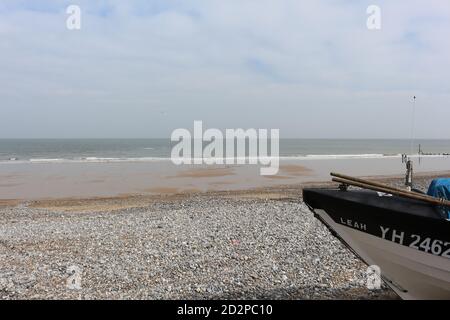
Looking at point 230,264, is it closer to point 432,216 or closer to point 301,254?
point 301,254

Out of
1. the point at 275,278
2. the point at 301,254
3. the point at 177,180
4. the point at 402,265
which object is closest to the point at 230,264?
the point at 275,278

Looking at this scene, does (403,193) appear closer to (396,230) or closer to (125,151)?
(396,230)

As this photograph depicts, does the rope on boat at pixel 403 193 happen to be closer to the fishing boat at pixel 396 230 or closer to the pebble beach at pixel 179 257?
the fishing boat at pixel 396 230

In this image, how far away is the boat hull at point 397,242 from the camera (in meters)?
5.05

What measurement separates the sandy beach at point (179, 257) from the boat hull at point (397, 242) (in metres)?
1.13

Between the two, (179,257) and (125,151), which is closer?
(179,257)

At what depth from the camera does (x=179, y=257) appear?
885 centimetres

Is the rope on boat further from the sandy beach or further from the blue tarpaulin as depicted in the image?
the sandy beach

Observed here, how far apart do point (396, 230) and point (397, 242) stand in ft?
0.66

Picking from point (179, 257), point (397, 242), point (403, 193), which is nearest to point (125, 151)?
→ point (179, 257)

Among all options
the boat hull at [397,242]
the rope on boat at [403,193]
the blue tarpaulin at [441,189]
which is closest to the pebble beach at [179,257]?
the boat hull at [397,242]

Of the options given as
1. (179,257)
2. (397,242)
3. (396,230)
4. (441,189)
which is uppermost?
(441,189)
